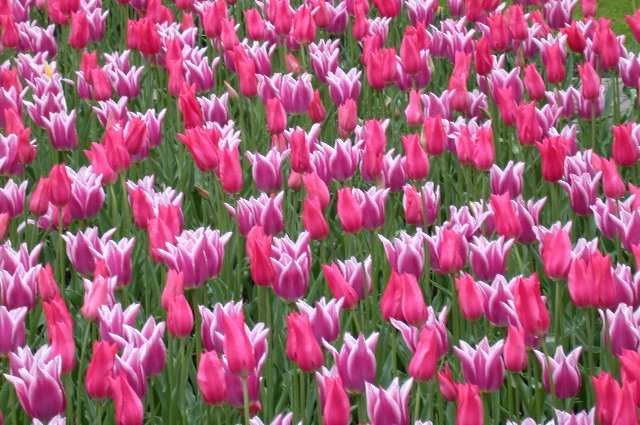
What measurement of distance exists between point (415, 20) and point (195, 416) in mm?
3147

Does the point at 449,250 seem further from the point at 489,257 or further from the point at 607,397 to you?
the point at 607,397

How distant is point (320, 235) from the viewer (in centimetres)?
331

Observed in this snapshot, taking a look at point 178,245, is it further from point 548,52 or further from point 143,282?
point 548,52

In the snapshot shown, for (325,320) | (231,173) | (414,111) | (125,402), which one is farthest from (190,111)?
(125,402)

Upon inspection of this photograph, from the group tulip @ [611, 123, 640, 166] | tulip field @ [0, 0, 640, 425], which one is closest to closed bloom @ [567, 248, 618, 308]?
tulip field @ [0, 0, 640, 425]

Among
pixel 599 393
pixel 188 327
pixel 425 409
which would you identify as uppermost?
pixel 599 393

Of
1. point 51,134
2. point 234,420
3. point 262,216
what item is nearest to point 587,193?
point 262,216

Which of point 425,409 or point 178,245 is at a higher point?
point 178,245

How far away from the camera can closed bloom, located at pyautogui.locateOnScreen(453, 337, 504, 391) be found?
2.68 m

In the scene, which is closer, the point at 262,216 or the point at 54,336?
the point at 54,336

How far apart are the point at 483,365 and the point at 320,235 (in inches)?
30.2

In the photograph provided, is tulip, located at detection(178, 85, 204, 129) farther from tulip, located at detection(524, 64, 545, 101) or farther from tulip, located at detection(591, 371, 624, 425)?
tulip, located at detection(591, 371, 624, 425)

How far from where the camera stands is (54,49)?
5566mm

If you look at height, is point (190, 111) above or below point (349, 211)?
below
